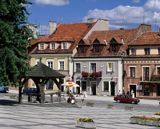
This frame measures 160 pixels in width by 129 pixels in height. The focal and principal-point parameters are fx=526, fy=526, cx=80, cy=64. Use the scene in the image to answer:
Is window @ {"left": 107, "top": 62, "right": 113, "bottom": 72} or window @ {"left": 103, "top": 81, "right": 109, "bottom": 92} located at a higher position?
window @ {"left": 107, "top": 62, "right": 113, "bottom": 72}

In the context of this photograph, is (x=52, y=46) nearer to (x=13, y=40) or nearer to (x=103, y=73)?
(x=103, y=73)

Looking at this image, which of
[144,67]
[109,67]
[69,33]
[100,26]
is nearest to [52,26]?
[69,33]

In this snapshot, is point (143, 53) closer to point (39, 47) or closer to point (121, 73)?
point (121, 73)

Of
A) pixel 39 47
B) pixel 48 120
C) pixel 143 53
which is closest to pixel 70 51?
pixel 39 47

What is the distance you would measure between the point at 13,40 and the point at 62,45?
4087 cm

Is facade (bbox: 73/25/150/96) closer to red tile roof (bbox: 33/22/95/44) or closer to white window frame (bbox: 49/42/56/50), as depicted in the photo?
red tile roof (bbox: 33/22/95/44)

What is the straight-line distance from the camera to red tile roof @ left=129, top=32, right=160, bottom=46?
261ft

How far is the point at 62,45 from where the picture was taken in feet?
299

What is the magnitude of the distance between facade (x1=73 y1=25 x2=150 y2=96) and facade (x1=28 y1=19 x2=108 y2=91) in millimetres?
1646

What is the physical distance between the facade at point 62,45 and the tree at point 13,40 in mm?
37707

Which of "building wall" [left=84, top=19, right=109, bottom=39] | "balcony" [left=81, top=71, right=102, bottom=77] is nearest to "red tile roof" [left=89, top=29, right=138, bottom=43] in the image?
"building wall" [left=84, top=19, right=109, bottom=39]

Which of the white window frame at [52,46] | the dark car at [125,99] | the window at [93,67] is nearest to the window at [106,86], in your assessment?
the window at [93,67]

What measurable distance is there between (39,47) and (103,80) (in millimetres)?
16515

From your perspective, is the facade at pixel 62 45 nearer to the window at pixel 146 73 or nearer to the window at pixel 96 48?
the window at pixel 96 48
